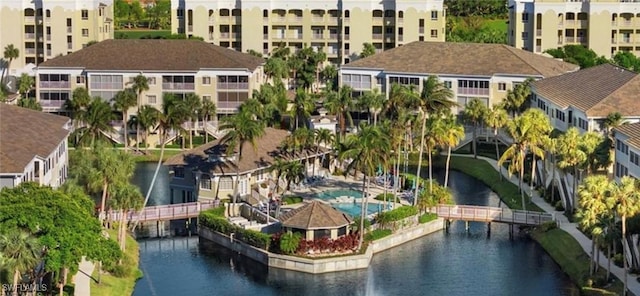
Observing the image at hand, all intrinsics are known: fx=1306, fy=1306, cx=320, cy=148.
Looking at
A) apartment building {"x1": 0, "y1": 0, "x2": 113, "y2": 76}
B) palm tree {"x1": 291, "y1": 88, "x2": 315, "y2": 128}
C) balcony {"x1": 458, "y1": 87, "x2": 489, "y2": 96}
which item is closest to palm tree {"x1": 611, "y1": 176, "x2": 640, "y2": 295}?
palm tree {"x1": 291, "y1": 88, "x2": 315, "y2": 128}

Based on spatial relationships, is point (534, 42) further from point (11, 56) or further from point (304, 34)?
point (11, 56)

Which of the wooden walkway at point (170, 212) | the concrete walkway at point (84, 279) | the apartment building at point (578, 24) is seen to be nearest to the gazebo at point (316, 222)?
the wooden walkway at point (170, 212)

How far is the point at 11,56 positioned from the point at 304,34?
130 ft

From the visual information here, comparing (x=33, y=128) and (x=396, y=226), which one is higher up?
(x=33, y=128)

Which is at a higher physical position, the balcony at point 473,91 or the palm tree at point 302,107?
the balcony at point 473,91

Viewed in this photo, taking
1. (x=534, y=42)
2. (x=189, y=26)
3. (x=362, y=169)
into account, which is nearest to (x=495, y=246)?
(x=362, y=169)

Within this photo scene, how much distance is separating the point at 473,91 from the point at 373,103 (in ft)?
40.5

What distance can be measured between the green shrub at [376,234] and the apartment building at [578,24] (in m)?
82.3

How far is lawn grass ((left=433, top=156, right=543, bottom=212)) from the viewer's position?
10869cm

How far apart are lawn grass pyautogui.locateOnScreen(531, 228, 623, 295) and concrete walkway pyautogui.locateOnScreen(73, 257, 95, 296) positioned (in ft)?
100

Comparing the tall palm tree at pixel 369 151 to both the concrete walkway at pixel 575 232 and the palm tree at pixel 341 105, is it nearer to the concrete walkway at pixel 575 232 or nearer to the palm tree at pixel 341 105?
the concrete walkway at pixel 575 232

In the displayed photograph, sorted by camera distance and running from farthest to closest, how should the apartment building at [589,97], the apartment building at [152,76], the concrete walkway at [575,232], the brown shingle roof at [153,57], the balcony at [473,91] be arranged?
the brown shingle roof at [153,57], the apartment building at [152,76], the balcony at [473,91], the apartment building at [589,97], the concrete walkway at [575,232]

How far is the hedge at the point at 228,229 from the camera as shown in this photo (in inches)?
3617

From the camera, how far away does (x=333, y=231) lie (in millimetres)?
91000
